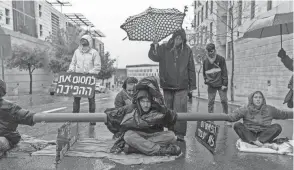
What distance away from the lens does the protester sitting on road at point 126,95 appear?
4.87 metres

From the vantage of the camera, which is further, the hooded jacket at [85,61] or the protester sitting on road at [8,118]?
the hooded jacket at [85,61]

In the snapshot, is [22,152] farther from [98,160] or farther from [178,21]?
[178,21]

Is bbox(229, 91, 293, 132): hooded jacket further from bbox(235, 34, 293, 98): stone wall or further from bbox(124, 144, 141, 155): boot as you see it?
bbox(235, 34, 293, 98): stone wall

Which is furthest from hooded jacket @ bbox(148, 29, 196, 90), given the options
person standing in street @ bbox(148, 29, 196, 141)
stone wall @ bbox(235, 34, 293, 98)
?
stone wall @ bbox(235, 34, 293, 98)

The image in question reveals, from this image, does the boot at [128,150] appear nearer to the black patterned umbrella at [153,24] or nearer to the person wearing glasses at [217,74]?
the black patterned umbrella at [153,24]

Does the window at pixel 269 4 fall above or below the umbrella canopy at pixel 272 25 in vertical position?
above

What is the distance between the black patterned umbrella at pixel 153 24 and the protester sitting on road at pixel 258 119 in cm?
175

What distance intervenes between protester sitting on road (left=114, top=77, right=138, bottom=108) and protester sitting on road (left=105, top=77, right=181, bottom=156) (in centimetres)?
80

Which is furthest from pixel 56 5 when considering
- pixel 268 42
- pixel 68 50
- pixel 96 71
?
pixel 96 71

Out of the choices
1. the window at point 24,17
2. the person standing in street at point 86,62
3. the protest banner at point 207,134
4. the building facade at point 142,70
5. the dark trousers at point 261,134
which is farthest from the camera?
the building facade at point 142,70

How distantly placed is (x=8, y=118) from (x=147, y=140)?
2.01 metres

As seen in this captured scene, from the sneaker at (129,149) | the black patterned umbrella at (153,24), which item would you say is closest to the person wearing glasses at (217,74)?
the black patterned umbrella at (153,24)

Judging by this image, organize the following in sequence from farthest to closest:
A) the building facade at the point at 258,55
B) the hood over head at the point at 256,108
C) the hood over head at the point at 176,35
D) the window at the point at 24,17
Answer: the window at the point at 24,17, the building facade at the point at 258,55, the hood over head at the point at 176,35, the hood over head at the point at 256,108

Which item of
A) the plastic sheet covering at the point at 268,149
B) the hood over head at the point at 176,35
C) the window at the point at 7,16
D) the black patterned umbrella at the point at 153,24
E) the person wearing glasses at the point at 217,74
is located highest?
the window at the point at 7,16
